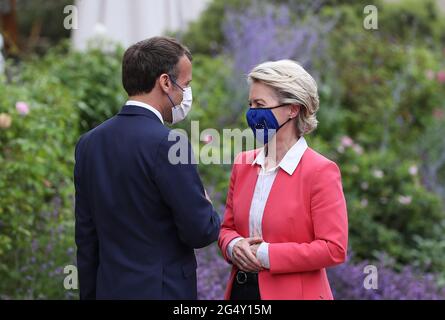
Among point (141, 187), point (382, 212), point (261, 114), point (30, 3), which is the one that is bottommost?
point (382, 212)

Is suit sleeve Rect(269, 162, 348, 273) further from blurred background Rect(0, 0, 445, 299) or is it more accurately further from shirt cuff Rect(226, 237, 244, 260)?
blurred background Rect(0, 0, 445, 299)

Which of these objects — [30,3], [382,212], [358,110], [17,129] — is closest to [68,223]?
[17,129]

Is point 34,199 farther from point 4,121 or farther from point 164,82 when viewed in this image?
point 164,82

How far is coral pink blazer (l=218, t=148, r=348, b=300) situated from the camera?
2.31 meters

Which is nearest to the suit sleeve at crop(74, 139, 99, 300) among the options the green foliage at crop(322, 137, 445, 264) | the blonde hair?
the blonde hair

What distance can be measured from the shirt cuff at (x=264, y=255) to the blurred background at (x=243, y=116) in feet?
3.86

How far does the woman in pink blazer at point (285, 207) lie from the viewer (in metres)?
2.33

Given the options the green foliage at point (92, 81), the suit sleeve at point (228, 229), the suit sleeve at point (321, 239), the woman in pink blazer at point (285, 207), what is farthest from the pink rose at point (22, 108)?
the suit sleeve at point (321, 239)

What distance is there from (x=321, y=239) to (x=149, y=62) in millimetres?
847

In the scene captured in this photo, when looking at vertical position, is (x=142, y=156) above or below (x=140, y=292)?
above

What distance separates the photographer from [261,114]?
2428 mm

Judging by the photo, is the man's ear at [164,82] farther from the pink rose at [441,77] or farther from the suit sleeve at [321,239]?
the pink rose at [441,77]
